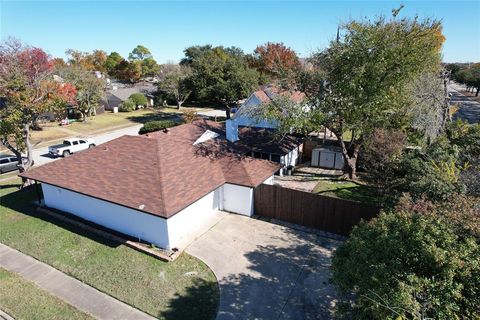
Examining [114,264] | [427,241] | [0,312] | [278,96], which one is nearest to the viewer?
[427,241]

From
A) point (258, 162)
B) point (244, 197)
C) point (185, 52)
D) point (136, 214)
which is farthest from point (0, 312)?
point (185, 52)

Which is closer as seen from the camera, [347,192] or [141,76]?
[347,192]

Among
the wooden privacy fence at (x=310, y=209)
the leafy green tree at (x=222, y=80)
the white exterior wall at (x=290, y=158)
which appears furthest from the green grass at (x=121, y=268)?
the leafy green tree at (x=222, y=80)

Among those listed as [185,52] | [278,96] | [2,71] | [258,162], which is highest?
[185,52]

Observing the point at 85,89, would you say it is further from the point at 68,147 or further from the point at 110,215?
the point at 110,215

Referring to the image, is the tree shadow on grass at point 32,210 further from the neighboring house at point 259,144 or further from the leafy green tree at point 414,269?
the leafy green tree at point 414,269

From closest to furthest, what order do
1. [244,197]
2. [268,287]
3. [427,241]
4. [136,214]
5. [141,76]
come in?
[427,241] < [268,287] < [136,214] < [244,197] < [141,76]

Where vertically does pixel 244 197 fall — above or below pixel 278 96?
below

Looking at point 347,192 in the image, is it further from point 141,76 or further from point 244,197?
point 141,76
